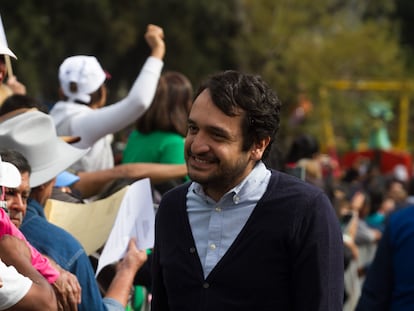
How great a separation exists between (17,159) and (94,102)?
2146mm

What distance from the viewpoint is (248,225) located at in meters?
3.73

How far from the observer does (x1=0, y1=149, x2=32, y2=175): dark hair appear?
423 centimetres

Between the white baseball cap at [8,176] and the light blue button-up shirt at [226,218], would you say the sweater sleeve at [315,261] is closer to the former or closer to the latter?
the light blue button-up shirt at [226,218]

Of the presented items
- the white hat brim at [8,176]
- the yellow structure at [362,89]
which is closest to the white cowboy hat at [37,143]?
the white hat brim at [8,176]

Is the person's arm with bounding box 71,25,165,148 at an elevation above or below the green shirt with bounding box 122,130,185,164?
above

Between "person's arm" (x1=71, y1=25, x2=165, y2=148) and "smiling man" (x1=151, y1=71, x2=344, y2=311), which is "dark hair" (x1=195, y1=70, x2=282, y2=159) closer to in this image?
"smiling man" (x1=151, y1=71, x2=344, y2=311)

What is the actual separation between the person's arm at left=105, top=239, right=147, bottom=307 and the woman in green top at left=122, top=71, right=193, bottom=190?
1.44 m

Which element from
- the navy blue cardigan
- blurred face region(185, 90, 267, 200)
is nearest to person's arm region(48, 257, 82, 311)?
the navy blue cardigan

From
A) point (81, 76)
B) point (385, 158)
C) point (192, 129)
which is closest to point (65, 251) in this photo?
point (192, 129)

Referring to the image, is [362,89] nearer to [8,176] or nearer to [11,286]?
[8,176]

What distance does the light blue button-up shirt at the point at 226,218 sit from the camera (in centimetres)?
375

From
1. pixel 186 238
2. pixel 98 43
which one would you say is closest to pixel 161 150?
pixel 186 238

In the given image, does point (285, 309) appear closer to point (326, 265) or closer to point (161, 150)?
point (326, 265)

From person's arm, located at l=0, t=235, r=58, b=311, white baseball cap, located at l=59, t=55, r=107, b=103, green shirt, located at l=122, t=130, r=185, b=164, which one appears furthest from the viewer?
green shirt, located at l=122, t=130, r=185, b=164
